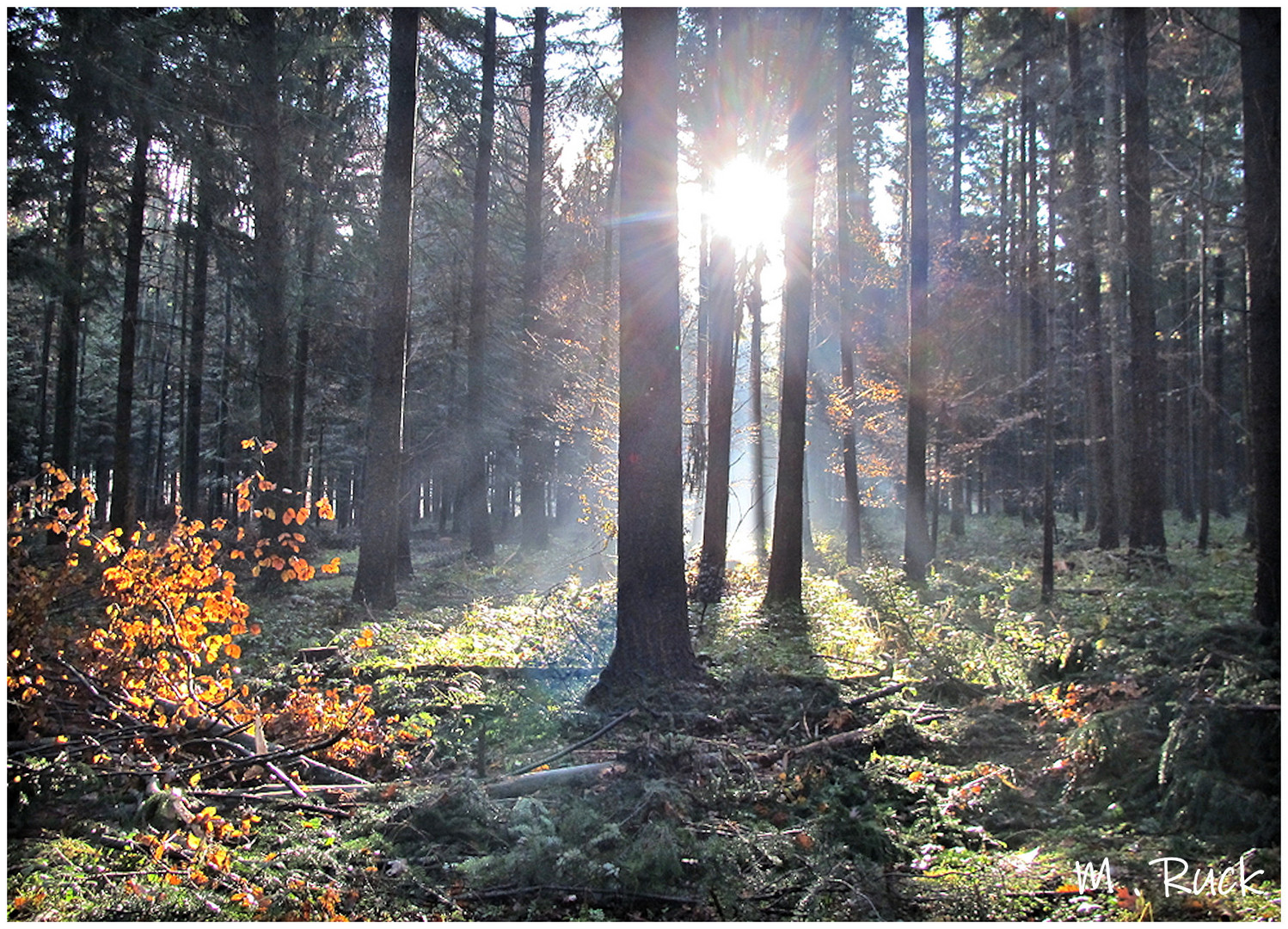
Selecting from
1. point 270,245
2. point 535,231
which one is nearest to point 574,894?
point 270,245

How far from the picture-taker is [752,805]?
4.73 meters

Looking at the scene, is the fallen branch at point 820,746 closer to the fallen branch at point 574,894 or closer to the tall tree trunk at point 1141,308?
the fallen branch at point 574,894

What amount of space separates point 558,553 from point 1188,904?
21884 mm

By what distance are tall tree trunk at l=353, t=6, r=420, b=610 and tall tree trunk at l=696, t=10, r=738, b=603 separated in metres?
5.37

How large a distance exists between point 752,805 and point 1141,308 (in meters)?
13.2

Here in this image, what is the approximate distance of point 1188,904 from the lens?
3.43 metres

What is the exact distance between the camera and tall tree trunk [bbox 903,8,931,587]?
1508 cm

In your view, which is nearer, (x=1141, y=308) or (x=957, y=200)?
(x=1141, y=308)

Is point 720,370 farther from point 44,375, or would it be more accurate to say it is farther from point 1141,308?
point 44,375

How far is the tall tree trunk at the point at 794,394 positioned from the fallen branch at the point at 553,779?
7302 millimetres

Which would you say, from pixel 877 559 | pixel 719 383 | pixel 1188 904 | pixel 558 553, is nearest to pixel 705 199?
pixel 719 383

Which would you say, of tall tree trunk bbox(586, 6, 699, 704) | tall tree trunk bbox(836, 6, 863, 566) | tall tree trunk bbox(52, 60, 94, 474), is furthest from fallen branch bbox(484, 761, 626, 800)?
tall tree trunk bbox(836, 6, 863, 566)

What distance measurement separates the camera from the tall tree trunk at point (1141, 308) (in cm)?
1357

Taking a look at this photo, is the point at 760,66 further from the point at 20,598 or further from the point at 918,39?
the point at 20,598
